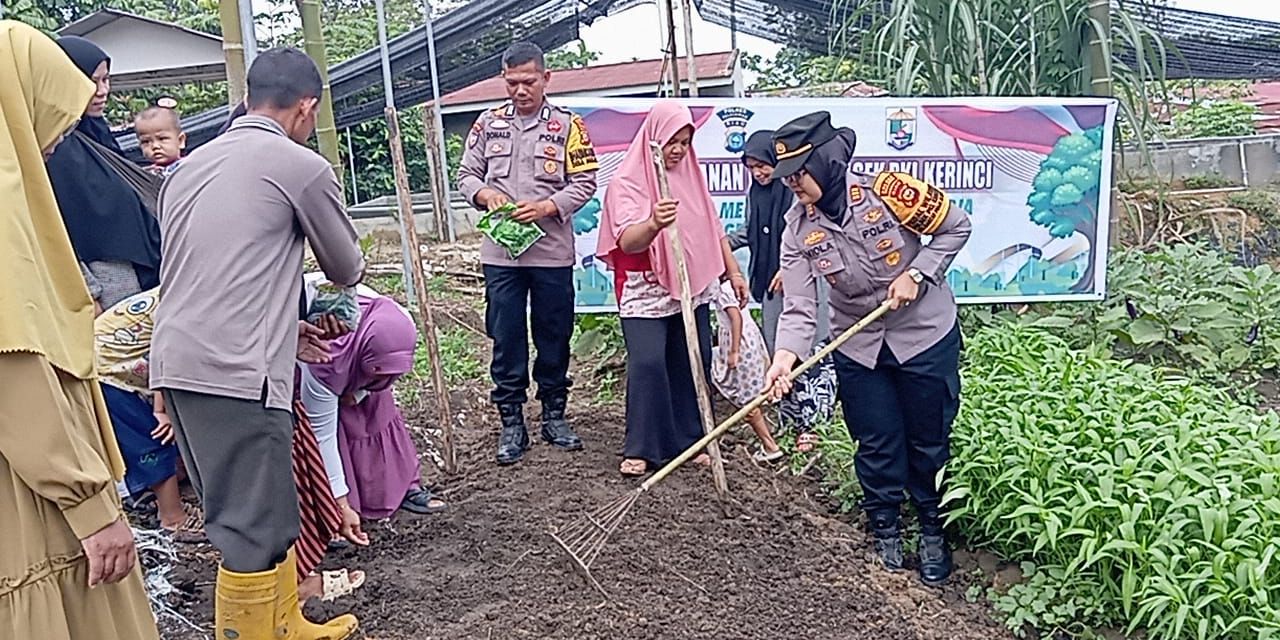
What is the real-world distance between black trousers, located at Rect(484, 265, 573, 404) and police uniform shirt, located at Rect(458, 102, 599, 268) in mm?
61

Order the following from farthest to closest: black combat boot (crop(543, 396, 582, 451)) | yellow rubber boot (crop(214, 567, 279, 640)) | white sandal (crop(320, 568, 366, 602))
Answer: black combat boot (crop(543, 396, 582, 451)) → white sandal (crop(320, 568, 366, 602)) → yellow rubber boot (crop(214, 567, 279, 640))

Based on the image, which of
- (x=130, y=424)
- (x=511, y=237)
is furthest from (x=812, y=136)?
(x=130, y=424)

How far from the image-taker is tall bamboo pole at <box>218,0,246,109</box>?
367 cm

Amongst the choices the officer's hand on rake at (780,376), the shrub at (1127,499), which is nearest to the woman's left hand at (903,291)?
the officer's hand on rake at (780,376)

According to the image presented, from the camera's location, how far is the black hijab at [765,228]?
4281 mm

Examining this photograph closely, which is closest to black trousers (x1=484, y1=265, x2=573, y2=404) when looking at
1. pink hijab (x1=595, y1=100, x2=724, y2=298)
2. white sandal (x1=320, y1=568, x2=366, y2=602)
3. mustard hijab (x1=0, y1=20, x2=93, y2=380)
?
pink hijab (x1=595, y1=100, x2=724, y2=298)

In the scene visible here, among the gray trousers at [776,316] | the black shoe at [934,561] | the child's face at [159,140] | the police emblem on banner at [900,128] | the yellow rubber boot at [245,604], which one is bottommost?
the black shoe at [934,561]

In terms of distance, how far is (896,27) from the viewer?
17.4ft

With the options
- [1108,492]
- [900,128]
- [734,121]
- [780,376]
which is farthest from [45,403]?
[900,128]

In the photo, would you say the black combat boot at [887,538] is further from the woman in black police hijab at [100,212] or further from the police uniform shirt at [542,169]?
the woman in black police hijab at [100,212]

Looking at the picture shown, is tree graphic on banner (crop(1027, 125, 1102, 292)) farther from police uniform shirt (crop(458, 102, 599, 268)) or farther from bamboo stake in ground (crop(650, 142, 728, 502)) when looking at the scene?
police uniform shirt (crop(458, 102, 599, 268))

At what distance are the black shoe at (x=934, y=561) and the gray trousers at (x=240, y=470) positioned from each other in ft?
6.40

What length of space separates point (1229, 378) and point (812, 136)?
3.10 metres

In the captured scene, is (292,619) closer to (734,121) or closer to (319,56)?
(319,56)
